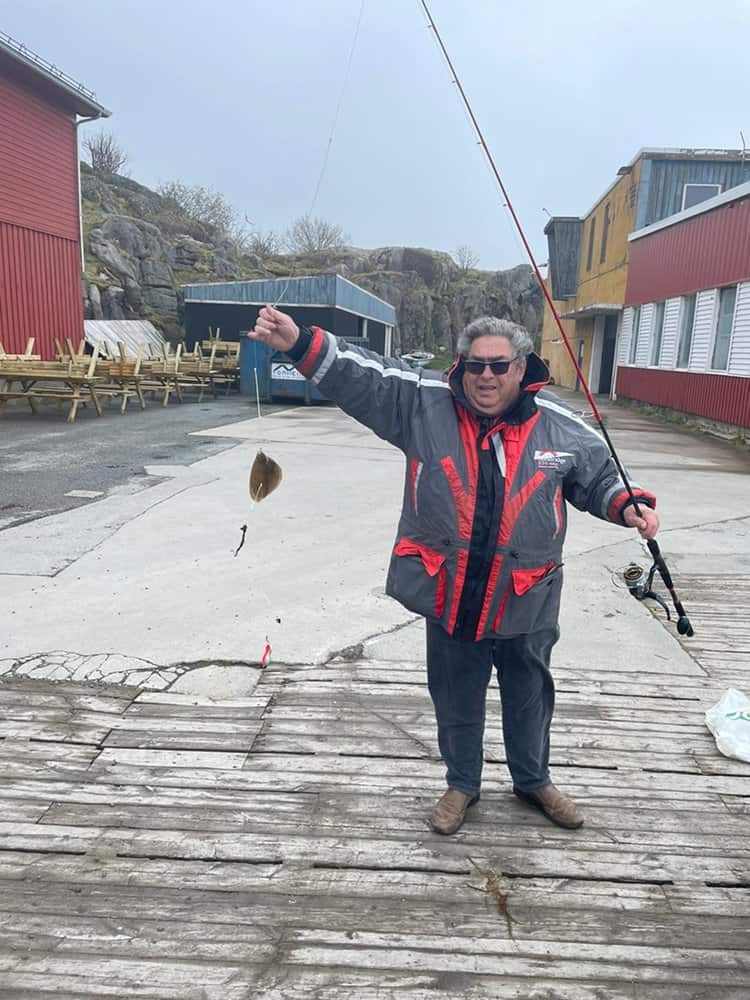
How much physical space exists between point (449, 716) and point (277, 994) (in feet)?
3.54

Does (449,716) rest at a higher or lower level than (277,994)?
higher

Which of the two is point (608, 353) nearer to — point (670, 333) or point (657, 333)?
point (657, 333)

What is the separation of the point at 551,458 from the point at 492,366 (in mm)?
375

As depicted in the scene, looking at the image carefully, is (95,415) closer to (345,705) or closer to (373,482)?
(373,482)

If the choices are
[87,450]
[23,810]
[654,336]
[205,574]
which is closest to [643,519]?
[23,810]

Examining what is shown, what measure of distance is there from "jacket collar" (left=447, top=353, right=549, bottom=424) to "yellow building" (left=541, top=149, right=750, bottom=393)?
17693mm

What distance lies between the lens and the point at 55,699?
3656mm

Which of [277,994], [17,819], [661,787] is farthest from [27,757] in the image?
[661,787]

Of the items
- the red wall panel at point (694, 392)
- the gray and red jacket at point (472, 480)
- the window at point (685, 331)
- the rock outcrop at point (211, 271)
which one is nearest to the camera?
the gray and red jacket at point (472, 480)

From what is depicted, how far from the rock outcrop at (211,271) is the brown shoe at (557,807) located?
24.5 metres

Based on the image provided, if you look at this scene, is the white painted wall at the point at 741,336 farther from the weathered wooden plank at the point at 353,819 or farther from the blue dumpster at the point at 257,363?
the weathered wooden plank at the point at 353,819

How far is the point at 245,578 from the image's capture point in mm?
5594

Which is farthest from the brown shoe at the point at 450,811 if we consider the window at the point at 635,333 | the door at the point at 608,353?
the door at the point at 608,353

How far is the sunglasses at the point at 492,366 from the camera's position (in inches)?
99.1
